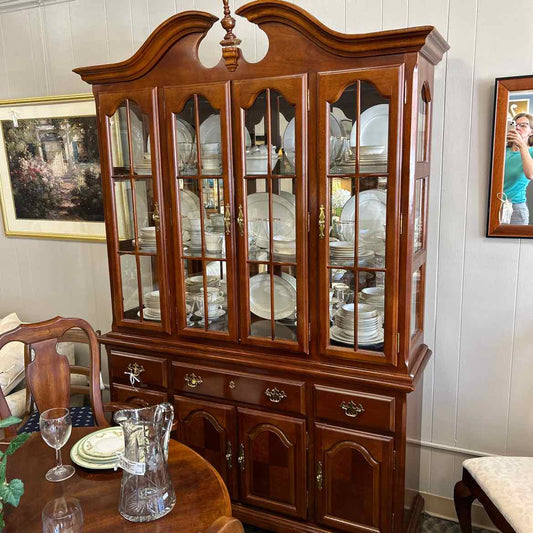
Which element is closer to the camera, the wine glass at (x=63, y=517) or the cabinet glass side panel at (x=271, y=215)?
the wine glass at (x=63, y=517)

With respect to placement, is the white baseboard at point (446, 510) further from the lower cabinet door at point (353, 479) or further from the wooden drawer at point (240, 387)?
the wooden drawer at point (240, 387)

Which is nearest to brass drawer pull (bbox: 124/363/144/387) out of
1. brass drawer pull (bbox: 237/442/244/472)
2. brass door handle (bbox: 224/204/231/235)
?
brass drawer pull (bbox: 237/442/244/472)

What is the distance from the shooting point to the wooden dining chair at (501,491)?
1.73 metres

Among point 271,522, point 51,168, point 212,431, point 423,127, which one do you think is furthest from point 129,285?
point 423,127

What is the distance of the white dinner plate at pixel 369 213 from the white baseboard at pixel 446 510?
1.38 m

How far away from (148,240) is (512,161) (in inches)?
61.8

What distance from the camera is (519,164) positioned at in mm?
2059

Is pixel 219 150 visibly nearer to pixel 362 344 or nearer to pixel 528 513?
pixel 362 344

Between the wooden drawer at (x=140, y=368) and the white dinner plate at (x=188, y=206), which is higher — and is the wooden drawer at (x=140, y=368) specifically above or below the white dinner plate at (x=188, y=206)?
below

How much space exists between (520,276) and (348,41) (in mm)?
1171

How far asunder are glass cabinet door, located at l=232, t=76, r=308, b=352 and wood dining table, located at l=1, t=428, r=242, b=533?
674 millimetres

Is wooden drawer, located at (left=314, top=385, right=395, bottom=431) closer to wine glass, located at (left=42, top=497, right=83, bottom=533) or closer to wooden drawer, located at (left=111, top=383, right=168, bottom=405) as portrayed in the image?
wooden drawer, located at (left=111, top=383, right=168, bottom=405)

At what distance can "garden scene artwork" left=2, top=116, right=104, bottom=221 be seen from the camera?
2.93m

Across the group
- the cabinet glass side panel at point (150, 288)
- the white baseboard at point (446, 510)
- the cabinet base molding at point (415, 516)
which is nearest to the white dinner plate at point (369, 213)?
the cabinet glass side panel at point (150, 288)
